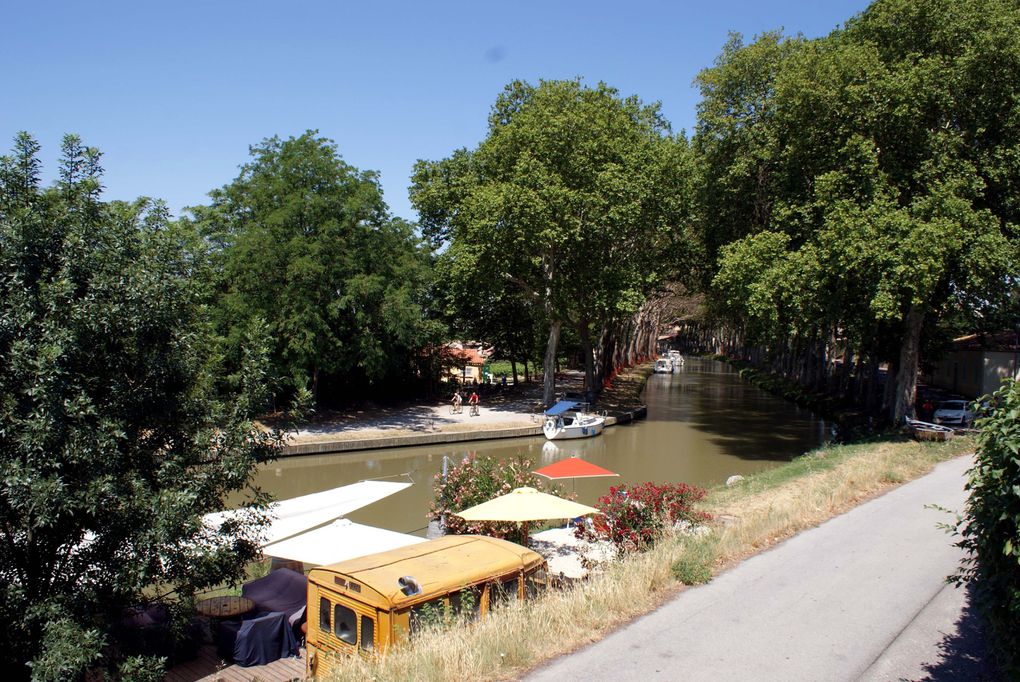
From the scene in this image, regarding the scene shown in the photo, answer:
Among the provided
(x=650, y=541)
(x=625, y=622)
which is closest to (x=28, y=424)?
(x=625, y=622)

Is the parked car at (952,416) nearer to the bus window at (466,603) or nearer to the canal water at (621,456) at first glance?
the canal water at (621,456)

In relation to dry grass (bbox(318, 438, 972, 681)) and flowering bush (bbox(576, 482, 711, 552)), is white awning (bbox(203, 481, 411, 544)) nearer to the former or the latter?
flowering bush (bbox(576, 482, 711, 552))

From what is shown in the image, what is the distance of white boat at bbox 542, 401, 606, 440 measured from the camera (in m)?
32.9

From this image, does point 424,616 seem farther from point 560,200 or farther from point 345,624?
point 560,200

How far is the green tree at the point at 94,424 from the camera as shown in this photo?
731cm

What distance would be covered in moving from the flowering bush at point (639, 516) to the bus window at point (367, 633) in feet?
15.0

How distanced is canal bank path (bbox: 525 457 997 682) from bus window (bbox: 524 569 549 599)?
165 centimetres

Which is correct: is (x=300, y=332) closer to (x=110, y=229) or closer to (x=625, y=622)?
(x=110, y=229)

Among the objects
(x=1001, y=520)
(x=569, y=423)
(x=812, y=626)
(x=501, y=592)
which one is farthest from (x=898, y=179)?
(x=1001, y=520)

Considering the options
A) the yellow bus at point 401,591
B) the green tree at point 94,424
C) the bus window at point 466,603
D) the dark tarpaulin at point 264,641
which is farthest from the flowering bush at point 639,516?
the green tree at point 94,424

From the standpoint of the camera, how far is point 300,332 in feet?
98.5

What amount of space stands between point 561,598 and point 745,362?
79.5 meters

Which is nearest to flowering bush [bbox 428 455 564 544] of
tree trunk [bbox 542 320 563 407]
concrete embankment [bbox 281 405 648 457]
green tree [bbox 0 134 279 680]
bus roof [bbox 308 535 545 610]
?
bus roof [bbox 308 535 545 610]

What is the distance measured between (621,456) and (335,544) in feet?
60.2
